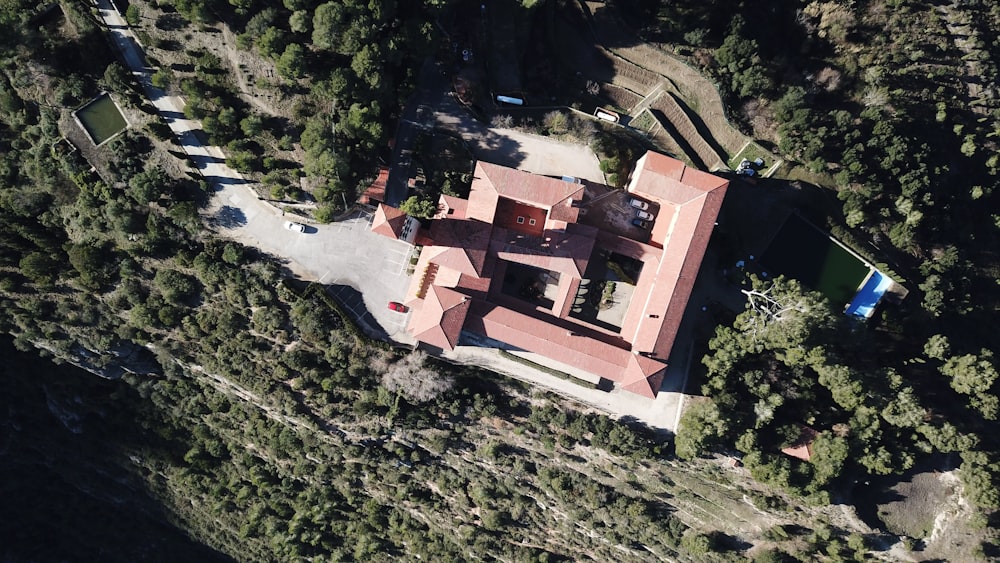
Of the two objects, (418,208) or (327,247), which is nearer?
(418,208)

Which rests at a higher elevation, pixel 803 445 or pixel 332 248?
pixel 332 248

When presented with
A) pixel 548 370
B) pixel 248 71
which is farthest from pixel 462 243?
pixel 248 71

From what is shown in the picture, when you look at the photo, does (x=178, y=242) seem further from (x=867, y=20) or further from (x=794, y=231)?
(x=867, y=20)

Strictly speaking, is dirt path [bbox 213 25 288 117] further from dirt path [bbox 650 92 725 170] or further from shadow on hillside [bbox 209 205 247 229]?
dirt path [bbox 650 92 725 170]

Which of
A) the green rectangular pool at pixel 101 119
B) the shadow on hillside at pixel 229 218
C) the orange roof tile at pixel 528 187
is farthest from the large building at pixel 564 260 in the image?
the green rectangular pool at pixel 101 119

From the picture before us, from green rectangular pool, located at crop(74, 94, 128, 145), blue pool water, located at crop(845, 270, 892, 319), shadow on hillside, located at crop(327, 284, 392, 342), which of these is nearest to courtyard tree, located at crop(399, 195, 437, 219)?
shadow on hillside, located at crop(327, 284, 392, 342)

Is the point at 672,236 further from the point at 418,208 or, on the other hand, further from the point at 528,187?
the point at 418,208
